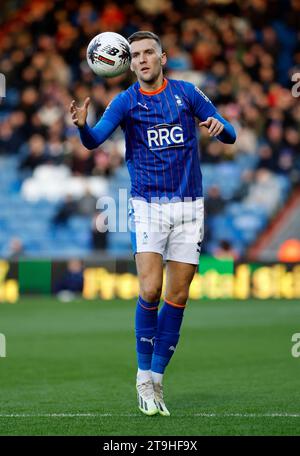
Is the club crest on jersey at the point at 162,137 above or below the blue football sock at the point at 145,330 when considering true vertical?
above

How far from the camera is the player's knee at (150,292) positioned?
22.8 feet

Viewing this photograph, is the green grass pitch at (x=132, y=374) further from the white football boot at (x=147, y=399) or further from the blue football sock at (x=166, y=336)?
the blue football sock at (x=166, y=336)

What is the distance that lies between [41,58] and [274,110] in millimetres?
5271

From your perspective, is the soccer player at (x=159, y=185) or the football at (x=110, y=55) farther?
the football at (x=110, y=55)

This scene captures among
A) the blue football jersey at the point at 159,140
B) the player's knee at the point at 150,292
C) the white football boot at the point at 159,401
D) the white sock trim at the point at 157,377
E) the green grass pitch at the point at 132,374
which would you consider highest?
the blue football jersey at the point at 159,140

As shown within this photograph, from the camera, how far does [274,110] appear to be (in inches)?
870

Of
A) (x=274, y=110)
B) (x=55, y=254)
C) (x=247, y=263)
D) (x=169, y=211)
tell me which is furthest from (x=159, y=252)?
(x=274, y=110)

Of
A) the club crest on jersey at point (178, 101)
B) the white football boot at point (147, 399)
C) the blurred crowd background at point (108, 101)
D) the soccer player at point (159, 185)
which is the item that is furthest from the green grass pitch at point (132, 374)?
the blurred crowd background at point (108, 101)

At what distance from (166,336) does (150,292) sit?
41cm

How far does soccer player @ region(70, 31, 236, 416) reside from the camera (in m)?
7.04

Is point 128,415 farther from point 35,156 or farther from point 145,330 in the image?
point 35,156

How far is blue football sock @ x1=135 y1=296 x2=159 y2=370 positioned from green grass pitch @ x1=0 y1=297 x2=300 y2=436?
0.35 m

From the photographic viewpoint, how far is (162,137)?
7.13m
